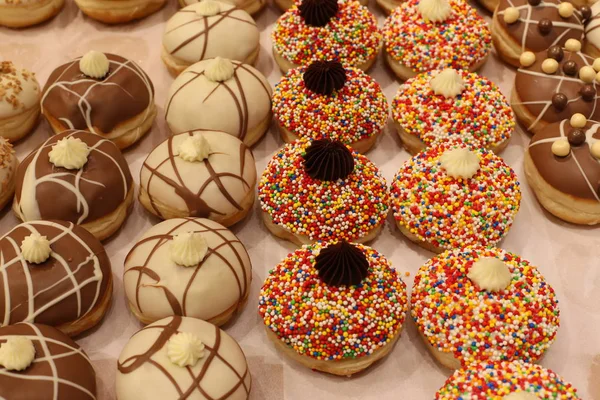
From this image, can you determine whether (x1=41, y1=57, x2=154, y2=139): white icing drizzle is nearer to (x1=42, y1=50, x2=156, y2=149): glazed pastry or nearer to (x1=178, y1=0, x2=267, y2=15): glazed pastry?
(x1=42, y1=50, x2=156, y2=149): glazed pastry

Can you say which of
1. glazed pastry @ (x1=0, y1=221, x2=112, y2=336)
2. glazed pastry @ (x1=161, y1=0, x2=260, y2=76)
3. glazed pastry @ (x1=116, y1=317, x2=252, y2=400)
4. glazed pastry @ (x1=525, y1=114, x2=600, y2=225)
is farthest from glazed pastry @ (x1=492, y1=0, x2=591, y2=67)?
glazed pastry @ (x1=0, y1=221, x2=112, y2=336)

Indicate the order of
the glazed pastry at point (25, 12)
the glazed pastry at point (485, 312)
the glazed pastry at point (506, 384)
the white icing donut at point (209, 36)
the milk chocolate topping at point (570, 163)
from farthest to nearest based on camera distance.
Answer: the glazed pastry at point (25, 12) → the white icing donut at point (209, 36) → the milk chocolate topping at point (570, 163) → the glazed pastry at point (485, 312) → the glazed pastry at point (506, 384)

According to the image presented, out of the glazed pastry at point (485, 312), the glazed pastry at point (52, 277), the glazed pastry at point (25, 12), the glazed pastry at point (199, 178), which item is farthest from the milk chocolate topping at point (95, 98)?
the glazed pastry at point (485, 312)

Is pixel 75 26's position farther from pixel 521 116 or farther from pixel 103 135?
pixel 521 116

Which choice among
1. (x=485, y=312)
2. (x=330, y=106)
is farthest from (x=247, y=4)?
(x=485, y=312)

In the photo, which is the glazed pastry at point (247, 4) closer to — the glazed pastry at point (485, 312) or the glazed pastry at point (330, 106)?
the glazed pastry at point (330, 106)

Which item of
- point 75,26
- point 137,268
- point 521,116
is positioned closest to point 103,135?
point 137,268
